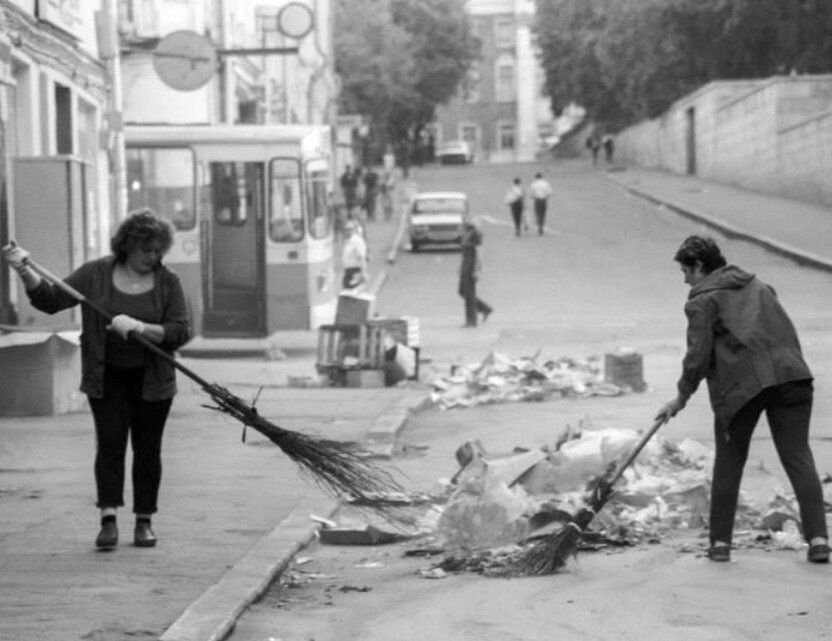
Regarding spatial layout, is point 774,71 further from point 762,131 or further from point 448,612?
point 448,612

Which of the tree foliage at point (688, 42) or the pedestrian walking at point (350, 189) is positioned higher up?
the tree foliage at point (688, 42)

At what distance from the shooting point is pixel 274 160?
28625 mm

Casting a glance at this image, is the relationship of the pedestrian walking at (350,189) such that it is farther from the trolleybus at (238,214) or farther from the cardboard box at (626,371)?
the cardboard box at (626,371)

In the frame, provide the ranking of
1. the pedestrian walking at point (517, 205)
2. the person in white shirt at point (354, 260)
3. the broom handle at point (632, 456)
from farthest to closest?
the pedestrian walking at point (517, 205), the person in white shirt at point (354, 260), the broom handle at point (632, 456)

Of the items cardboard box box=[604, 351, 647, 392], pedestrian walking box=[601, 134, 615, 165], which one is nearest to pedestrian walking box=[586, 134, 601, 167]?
pedestrian walking box=[601, 134, 615, 165]

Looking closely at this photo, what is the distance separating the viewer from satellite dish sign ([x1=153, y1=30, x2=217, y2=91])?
27812 millimetres

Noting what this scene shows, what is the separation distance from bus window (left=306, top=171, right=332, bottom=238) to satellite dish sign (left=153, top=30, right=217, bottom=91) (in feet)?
7.00

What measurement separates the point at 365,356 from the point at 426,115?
8618 cm

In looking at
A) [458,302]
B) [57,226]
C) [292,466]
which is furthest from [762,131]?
[292,466]

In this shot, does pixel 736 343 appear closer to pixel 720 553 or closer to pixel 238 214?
pixel 720 553

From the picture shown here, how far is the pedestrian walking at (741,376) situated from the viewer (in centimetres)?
955

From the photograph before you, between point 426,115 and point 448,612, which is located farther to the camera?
point 426,115

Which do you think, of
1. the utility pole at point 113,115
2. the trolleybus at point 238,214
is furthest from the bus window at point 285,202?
the utility pole at point 113,115

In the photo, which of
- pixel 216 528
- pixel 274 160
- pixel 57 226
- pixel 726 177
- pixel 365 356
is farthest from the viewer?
pixel 726 177
